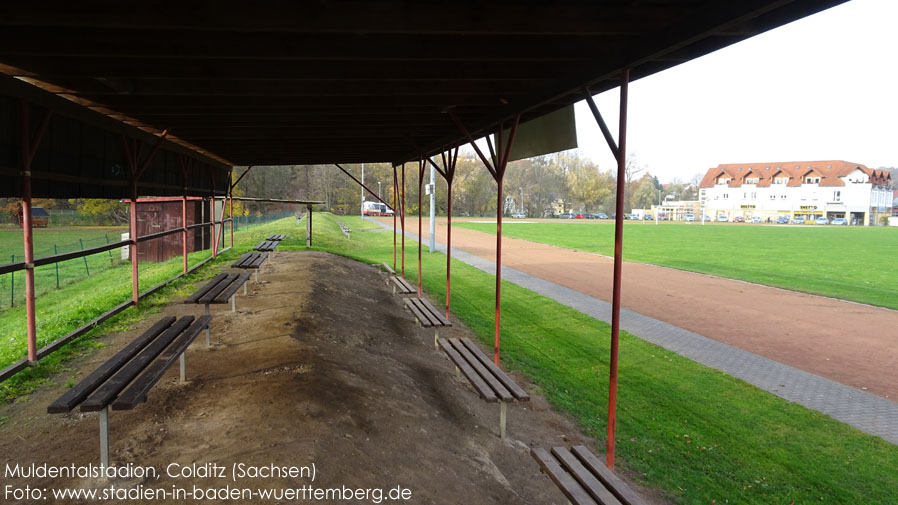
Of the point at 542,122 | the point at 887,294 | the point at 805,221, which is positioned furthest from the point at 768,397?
the point at 805,221

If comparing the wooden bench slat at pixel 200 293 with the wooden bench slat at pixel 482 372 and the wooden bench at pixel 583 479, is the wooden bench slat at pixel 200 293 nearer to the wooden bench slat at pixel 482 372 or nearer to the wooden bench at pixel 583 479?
the wooden bench slat at pixel 482 372

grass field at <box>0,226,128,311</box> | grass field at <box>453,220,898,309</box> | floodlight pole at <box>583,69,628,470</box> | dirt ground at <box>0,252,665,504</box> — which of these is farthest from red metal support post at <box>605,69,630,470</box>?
grass field at <box>453,220,898,309</box>

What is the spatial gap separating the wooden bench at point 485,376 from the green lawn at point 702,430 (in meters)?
0.62

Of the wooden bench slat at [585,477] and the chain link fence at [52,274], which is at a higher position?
the wooden bench slat at [585,477]

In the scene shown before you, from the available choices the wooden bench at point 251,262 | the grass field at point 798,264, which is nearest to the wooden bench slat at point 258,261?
the wooden bench at point 251,262

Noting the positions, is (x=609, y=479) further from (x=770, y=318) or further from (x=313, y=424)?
(x=770, y=318)

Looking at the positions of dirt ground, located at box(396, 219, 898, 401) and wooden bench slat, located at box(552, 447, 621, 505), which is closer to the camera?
wooden bench slat, located at box(552, 447, 621, 505)

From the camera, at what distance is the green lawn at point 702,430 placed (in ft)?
16.0

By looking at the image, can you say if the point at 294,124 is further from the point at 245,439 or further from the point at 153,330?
the point at 245,439

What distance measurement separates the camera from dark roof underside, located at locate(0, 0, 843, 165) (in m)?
3.55

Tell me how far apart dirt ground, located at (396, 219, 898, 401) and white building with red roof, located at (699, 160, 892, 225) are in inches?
3271

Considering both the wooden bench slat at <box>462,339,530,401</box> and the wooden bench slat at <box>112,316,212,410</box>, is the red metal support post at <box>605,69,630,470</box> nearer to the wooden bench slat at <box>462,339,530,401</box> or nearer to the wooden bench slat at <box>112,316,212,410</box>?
the wooden bench slat at <box>462,339,530,401</box>

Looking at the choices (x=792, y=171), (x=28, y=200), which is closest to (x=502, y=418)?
(x=28, y=200)

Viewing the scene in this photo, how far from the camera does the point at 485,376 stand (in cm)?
619
